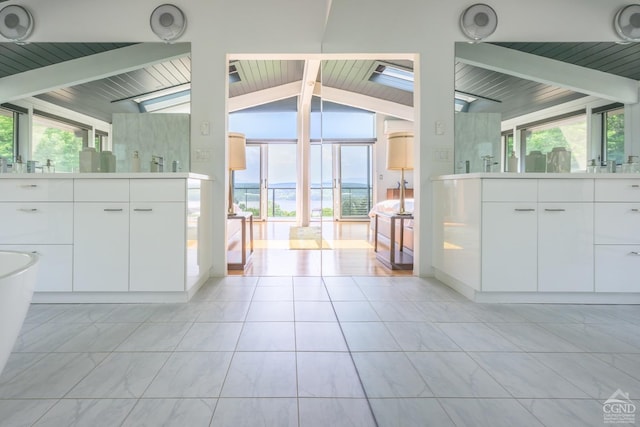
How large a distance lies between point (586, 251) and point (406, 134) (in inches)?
81.3

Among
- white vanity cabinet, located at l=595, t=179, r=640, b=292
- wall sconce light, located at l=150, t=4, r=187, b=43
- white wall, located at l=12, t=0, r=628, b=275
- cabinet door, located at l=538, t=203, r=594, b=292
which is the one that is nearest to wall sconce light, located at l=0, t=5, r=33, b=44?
white wall, located at l=12, t=0, r=628, b=275

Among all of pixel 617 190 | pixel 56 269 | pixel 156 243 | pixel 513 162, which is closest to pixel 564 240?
pixel 617 190

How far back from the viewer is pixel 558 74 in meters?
1.77

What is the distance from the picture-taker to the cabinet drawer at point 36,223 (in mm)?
2312

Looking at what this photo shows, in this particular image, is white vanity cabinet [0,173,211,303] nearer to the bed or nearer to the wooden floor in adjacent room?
the wooden floor in adjacent room

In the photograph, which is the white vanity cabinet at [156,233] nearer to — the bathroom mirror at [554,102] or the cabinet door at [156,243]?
the cabinet door at [156,243]

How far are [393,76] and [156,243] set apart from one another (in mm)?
2506

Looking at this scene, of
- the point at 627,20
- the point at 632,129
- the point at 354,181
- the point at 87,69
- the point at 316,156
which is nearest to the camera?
the point at 627,20

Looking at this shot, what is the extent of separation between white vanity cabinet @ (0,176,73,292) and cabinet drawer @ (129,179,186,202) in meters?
0.43

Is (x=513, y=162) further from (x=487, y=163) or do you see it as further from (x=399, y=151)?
(x=399, y=151)

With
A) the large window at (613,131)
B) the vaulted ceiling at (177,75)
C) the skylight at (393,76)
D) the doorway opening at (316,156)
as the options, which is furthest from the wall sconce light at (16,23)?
the large window at (613,131)

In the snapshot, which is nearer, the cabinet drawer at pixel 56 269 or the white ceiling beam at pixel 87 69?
the cabinet drawer at pixel 56 269

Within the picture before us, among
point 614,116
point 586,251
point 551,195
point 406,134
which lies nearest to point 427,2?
point 614,116

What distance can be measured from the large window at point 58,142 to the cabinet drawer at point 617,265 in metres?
3.62
